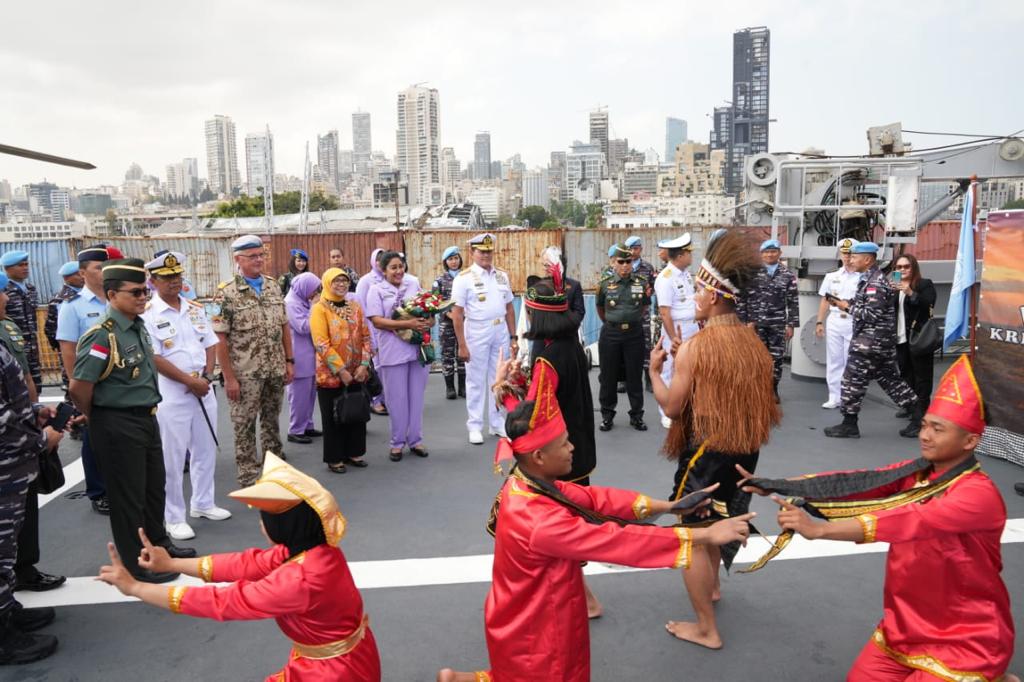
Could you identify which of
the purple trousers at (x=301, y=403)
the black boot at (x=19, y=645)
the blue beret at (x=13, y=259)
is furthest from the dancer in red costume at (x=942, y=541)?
the blue beret at (x=13, y=259)

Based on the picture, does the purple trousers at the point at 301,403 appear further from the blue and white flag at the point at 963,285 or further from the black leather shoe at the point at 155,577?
the blue and white flag at the point at 963,285

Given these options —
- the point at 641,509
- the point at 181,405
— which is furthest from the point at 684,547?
the point at 181,405

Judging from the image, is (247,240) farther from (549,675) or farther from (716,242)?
(549,675)

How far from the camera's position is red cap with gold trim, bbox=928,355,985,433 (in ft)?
8.24

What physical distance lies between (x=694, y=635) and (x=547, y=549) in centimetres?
151

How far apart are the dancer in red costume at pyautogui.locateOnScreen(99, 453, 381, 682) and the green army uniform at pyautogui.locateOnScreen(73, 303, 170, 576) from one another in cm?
160

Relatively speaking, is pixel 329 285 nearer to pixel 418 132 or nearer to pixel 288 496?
pixel 288 496

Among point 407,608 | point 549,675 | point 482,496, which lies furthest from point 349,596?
point 482,496

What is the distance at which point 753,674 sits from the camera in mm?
3191

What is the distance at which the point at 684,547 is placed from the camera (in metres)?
2.38

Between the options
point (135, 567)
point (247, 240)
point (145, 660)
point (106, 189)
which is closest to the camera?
point (145, 660)

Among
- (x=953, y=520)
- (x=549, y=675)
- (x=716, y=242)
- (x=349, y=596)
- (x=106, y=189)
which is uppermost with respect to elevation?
(x=106, y=189)

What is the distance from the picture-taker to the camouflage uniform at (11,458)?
327cm

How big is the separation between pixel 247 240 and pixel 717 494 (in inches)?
147
